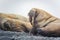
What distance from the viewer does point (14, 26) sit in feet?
5.89

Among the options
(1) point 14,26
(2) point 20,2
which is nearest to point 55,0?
(2) point 20,2

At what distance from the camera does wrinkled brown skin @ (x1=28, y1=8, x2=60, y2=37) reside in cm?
138

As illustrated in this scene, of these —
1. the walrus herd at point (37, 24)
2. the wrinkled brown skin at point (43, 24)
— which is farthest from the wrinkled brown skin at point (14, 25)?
the wrinkled brown skin at point (43, 24)

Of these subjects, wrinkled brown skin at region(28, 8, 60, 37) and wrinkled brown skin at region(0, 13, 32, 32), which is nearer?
wrinkled brown skin at region(28, 8, 60, 37)

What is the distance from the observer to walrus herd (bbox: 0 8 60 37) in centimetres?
138

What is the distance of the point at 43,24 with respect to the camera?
60.1 inches

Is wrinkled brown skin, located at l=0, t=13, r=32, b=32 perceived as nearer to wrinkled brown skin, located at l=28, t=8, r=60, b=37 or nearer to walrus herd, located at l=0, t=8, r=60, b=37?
walrus herd, located at l=0, t=8, r=60, b=37

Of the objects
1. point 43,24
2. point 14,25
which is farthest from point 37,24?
point 14,25

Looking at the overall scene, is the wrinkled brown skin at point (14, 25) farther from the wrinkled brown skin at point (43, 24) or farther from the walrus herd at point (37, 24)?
the wrinkled brown skin at point (43, 24)

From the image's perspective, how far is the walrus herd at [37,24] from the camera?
1383 mm

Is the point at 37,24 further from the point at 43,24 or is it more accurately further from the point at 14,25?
the point at 14,25

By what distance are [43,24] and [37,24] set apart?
2.3 inches

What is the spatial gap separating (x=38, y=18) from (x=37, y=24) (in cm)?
7

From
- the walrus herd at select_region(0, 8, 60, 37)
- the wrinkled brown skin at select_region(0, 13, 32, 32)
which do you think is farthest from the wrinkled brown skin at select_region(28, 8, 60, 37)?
the wrinkled brown skin at select_region(0, 13, 32, 32)
